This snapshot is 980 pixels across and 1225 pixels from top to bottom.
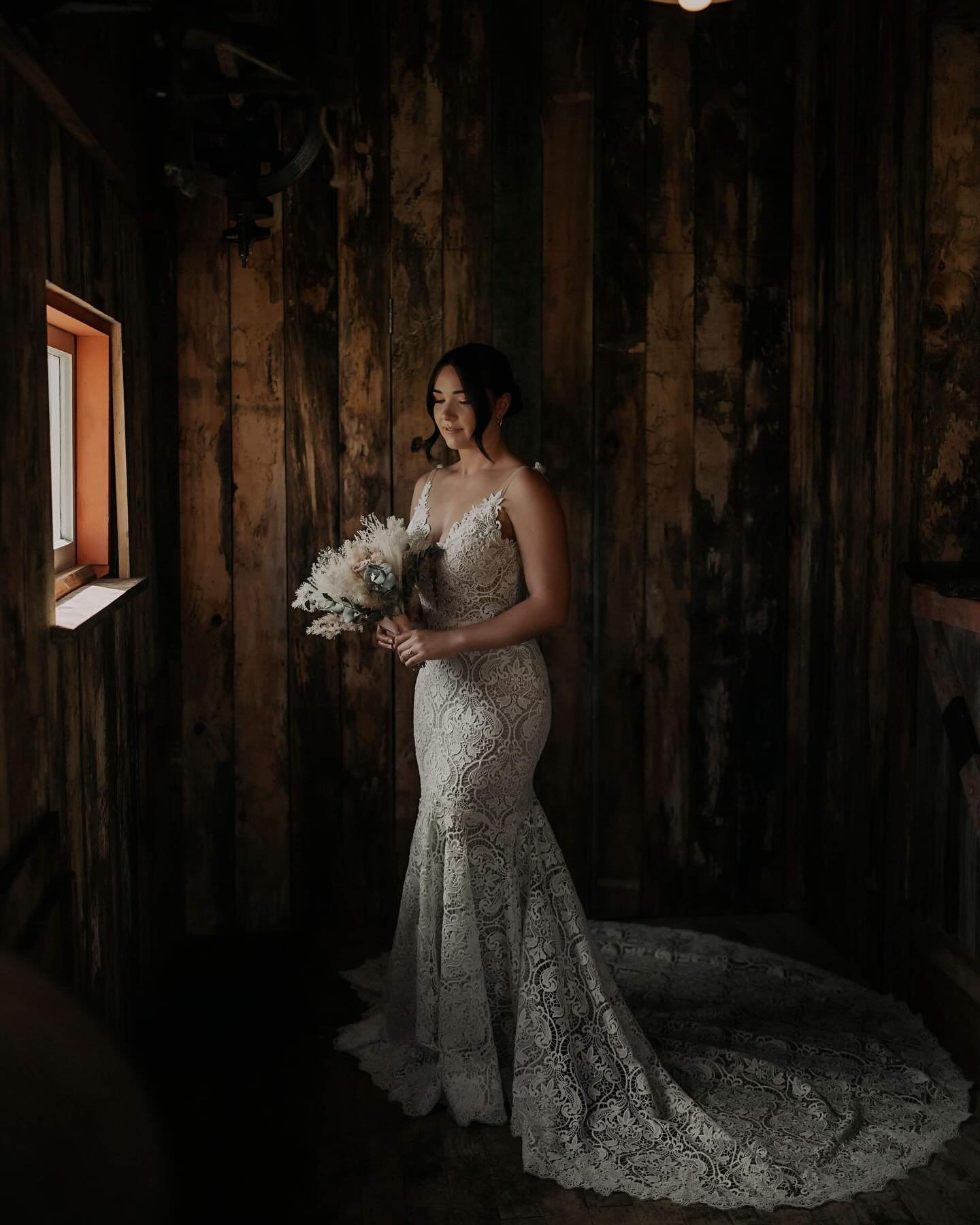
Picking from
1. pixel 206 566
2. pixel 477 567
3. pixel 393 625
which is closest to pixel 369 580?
pixel 393 625

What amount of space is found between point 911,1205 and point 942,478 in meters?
1.92

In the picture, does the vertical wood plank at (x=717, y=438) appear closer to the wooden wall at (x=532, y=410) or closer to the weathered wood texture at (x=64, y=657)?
the wooden wall at (x=532, y=410)

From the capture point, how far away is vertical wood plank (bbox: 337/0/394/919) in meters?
3.91

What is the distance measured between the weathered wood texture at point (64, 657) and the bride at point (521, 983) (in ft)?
2.45

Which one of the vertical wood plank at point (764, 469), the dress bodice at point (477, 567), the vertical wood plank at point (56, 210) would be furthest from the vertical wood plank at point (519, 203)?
the vertical wood plank at point (56, 210)

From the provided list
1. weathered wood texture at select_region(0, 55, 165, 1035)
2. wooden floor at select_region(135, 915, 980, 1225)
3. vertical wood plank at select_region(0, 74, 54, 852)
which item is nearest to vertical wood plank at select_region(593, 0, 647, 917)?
wooden floor at select_region(135, 915, 980, 1225)

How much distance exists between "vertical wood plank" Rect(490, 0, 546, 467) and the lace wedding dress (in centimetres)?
88

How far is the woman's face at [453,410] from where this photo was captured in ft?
10.1

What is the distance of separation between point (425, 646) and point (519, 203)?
179 centimetres

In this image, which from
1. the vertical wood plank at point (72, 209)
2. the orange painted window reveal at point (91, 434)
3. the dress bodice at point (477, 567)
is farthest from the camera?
the orange painted window reveal at point (91, 434)

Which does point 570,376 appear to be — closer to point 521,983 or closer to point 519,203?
point 519,203

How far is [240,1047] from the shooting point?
10.7 feet

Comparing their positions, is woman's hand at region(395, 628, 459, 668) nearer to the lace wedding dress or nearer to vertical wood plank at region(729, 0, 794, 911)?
the lace wedding dress

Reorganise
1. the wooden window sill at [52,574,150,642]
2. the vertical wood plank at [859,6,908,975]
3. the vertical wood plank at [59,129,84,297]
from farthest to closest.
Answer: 1. the vertical wood plank at [859,6,908,975]
2. the vertical wood plank at [59,129,84,297]
3. the wooden window sill at [52,574,150,642]
